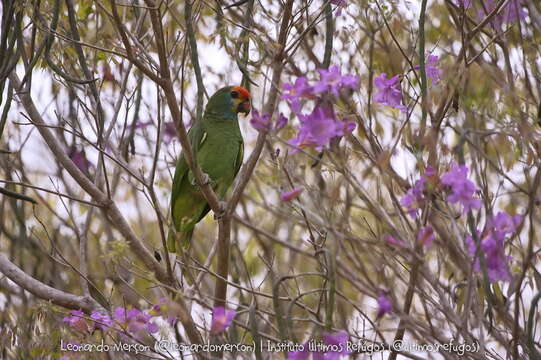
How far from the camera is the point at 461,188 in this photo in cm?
237

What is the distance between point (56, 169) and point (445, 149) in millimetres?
3381

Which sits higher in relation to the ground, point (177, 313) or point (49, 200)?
point (49, 200)

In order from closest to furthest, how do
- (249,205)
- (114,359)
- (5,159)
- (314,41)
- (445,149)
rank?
1. (445,149)
2. (114,359)
3. (5,159)
4. (314,41)
5. (249,205)

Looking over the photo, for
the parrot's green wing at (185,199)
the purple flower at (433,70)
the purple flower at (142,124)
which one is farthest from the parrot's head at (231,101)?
the purple flower at (433,70)

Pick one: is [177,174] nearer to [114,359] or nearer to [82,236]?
[82,236]

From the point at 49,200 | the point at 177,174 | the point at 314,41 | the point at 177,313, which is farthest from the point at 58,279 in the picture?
the point at 177,313

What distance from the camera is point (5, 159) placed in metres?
4.80

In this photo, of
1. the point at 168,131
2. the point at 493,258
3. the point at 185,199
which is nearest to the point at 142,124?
the point at 168,131

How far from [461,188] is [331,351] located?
693 mm

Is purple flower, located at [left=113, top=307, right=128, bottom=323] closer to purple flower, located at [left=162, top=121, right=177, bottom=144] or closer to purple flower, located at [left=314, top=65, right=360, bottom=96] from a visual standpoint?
purple flower, located at [left=314, top=65, right=360, bottom=96]

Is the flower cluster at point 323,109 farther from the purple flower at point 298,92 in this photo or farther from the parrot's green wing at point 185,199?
the parrot's green wing at point 185,199

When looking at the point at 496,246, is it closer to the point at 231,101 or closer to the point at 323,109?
the point at 323,109

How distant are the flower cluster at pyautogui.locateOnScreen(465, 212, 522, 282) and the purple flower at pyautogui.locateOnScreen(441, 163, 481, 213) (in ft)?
0.29

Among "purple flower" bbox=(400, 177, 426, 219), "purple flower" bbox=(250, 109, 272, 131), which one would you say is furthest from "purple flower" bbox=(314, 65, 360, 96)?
"purple flower" bbox=(400, 177, 426, 219)
